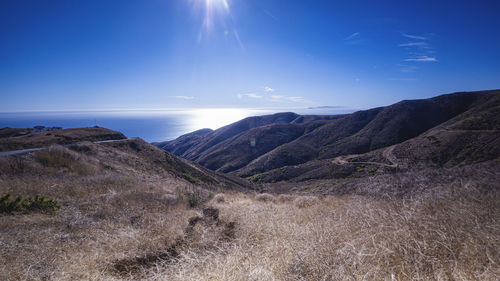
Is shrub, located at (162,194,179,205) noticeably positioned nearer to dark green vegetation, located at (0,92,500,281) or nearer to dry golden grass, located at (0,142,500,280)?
dark green vegetation, located at (0,92,500,281)

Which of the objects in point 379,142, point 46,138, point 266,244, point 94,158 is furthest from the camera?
point 379,142

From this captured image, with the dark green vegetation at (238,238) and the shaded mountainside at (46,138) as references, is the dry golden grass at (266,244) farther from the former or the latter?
the shaded mountainside at (46,138)

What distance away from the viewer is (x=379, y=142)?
59.3 m

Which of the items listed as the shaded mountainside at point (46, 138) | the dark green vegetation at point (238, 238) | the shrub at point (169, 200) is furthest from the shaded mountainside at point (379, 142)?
the shrub at point (169, 200)

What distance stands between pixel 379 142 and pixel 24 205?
70651 mm

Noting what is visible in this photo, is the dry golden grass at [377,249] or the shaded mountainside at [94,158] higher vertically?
the dry golden grass at [377,249]

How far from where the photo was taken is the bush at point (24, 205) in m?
4.54

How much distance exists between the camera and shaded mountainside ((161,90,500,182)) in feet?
120

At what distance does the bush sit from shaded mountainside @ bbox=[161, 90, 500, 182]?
43195mm

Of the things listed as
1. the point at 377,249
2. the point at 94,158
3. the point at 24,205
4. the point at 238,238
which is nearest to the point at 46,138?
the point at 94,158

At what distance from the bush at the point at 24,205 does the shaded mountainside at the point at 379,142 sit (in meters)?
43.2

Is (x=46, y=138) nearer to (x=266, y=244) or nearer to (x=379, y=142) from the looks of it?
(x=266, y=244)

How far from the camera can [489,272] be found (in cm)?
203

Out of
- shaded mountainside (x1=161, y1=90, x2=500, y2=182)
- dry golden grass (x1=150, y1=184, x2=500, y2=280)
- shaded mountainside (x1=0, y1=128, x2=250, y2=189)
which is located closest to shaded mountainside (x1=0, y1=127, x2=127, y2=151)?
shaded mountainside (x1=0, y1=128, x2=250, y2=189)
